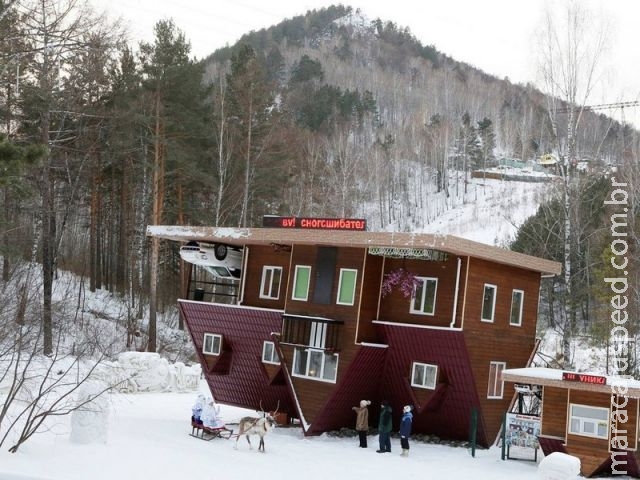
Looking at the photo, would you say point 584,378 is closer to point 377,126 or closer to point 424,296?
point 424,296

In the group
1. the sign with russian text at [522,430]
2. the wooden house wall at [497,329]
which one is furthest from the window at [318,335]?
the sign with russian text at [522,430]

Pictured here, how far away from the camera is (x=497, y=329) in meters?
19.9

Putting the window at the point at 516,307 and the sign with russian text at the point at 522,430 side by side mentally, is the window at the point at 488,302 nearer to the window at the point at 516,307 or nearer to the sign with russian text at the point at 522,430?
the window at the point at 516,307

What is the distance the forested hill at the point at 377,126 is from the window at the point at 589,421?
14335mm

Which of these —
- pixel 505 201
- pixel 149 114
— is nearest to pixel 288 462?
pixel 149 114

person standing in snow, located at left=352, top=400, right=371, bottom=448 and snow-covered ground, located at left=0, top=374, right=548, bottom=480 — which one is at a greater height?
person standing in snow, located at left=352, top=400, right=371, bottom=448

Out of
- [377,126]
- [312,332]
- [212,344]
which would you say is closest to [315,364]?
[312,332]

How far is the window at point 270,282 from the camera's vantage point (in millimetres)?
21672

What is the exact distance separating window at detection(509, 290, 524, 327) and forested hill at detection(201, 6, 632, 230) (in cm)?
995

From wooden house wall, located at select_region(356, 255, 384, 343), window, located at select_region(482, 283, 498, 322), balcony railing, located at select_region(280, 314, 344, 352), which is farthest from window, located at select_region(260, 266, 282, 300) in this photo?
window, located at select_region(482, 283, 498, 322)

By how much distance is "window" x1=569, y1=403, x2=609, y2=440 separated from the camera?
16703 millimetres

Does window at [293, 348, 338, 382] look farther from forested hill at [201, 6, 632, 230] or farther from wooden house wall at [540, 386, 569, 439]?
forested hill at [201, 6, 632, 230]

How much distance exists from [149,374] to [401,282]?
12.1 metres

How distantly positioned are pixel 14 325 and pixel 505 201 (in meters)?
56.0
